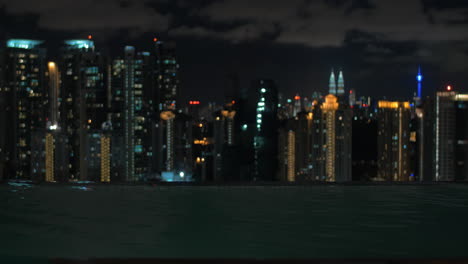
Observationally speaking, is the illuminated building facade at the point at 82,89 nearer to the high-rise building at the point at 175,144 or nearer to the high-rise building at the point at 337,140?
the high-rise building at the point at 175,144

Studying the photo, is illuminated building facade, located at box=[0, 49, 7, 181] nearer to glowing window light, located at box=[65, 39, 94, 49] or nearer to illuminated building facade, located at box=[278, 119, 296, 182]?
glowing window light, located at box=[65, 39, 94, 49]

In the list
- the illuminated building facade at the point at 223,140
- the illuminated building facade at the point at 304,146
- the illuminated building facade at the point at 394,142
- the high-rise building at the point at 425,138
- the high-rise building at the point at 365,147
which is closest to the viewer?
the high-rise building at the point at 425,138

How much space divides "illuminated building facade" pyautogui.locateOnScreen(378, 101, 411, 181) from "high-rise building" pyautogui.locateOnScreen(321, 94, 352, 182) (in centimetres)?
177

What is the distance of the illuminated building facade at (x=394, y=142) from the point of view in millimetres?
29859

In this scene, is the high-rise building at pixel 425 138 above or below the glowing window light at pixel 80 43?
below

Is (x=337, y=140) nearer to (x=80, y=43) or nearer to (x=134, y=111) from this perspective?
(x=134, y=111)

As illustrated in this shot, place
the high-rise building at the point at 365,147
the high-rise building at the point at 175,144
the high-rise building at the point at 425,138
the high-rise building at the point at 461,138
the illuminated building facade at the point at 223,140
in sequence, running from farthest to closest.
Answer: the high-rise building at the point at 175,144
the illuminated building facade at the point at 223,140
the high-rise building at the point at 365,147
the high-rise building at the point at 425,138
the high-rise building at the point at 461,138

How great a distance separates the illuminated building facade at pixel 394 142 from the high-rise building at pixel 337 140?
1766mm

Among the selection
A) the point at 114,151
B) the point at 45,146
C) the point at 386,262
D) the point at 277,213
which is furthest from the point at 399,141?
the point at 386,262

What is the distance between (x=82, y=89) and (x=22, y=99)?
16.2 feet

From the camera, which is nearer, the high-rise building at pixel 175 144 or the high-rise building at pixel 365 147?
the high-rise building at pixel 365 147

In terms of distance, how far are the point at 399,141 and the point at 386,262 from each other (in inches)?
1117

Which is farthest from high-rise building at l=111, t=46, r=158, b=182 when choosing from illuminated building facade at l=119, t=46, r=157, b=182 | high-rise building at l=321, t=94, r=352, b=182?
high-rise building at l=321, t=94, r=352, b=182

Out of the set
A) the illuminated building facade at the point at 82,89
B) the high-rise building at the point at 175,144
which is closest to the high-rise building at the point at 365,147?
the high-rise building at the point at 175,144
